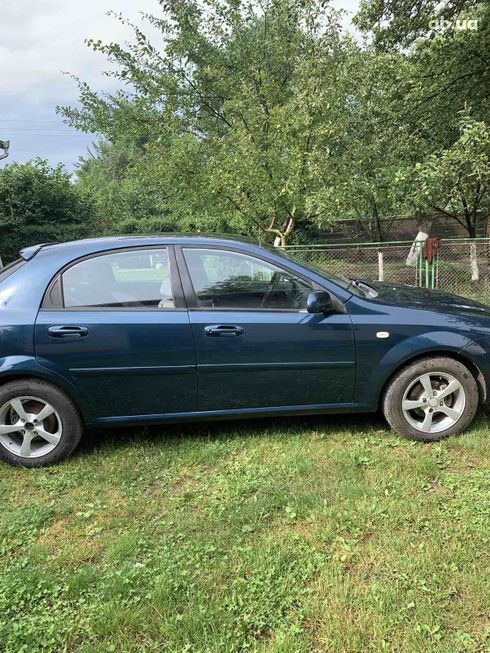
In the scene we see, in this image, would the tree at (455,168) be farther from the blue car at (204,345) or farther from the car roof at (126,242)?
the car roof at (126,242)

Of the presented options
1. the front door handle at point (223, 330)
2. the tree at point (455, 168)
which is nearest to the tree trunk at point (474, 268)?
the tree at point (455, 168)

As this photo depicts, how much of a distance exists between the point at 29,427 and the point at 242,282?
5.88 ft

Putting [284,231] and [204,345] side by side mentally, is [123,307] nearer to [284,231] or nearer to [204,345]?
[204,345]

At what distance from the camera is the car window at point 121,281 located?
3.31 metres

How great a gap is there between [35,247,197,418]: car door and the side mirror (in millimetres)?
858

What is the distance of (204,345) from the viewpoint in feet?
10.7

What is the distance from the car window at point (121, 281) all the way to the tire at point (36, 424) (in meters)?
0.63

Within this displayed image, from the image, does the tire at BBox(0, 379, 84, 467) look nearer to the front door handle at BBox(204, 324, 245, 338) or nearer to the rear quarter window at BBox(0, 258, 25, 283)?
the rear quarter window at BBox(0, 258, 25, 283)

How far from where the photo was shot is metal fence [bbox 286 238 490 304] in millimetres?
8180

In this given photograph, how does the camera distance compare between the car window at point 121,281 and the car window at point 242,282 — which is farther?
the car window at point 242,282

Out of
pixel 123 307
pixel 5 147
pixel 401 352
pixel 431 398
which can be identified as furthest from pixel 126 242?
pixel 5 147

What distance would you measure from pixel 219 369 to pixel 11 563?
1.63 metres

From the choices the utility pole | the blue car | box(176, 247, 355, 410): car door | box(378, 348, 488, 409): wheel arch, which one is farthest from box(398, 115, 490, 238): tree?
the utility pole

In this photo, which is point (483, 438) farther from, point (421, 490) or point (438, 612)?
point (438, 612)
